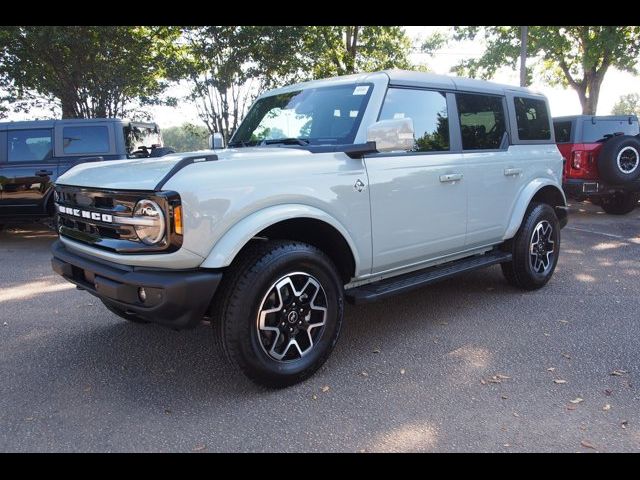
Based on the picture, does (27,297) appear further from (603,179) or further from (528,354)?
(603,179)

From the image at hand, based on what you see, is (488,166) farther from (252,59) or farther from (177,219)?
(252,59)

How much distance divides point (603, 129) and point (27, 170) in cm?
1006

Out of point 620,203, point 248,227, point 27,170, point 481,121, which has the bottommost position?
point 620,203

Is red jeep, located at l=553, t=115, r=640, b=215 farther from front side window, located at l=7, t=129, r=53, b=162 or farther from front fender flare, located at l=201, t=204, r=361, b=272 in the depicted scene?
front side window, located at l=7, t=129, r=53, b=162

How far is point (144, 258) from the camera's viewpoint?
106 inches

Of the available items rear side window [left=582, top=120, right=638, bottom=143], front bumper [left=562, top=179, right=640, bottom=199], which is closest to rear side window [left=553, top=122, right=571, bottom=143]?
rear side window [left=582, top=120, right=638, bottom=143]

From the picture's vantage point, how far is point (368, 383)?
10.2 feet

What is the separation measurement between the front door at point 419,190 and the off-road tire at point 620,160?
6.05m

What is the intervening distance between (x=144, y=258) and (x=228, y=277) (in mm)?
468

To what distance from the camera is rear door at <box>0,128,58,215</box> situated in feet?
25.4

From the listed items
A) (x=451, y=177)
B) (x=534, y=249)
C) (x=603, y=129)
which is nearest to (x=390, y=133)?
(x=451, y=177)

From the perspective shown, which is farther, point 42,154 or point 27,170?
point 42,154

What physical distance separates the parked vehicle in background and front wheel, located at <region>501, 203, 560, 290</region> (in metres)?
5.63
